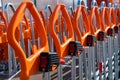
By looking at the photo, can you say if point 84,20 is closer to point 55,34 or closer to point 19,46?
point 55,34

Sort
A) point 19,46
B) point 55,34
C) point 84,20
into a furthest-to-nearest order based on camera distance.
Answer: point 84,20 → point 55,34 → point 19,46

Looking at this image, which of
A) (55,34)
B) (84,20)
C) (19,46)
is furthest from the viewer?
(84,20)

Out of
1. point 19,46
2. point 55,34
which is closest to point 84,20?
point 55,34

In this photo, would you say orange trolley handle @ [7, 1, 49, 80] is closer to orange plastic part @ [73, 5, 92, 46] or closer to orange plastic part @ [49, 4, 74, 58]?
orange plastic part @ [49, 4, 74, 58]

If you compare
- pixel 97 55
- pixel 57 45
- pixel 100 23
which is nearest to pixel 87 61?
pixel 97 55

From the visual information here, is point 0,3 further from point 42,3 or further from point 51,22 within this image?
point 51,22

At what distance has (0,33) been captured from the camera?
10.6ft

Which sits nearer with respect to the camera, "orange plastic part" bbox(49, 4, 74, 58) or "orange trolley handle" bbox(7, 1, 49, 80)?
"orange trolley handle" bbox(7, 1, 49, 80)

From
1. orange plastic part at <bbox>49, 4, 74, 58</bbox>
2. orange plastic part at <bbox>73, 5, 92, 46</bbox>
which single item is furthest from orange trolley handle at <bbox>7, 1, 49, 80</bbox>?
orange plastic part at <bbox>73, 5, 92, 46</bbox>

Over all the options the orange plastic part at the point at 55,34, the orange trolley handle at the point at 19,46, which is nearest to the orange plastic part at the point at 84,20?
the orange plastic part at the point at 55,34

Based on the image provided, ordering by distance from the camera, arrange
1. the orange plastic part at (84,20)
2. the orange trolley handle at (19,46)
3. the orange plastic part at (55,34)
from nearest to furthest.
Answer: the orange trolley handle at (19,46)
the orange plastic part at (55,34)
the orange plastic part at (84,20)

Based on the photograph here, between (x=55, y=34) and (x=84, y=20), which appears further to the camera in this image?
(x=84, y=20)

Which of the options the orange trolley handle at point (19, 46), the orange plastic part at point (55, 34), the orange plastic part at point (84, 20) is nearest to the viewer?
the orange trolley handle at point (19, 46)

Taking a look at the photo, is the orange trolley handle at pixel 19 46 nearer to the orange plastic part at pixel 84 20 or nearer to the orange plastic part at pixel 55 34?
the orange plastic part at pixel 55 34
